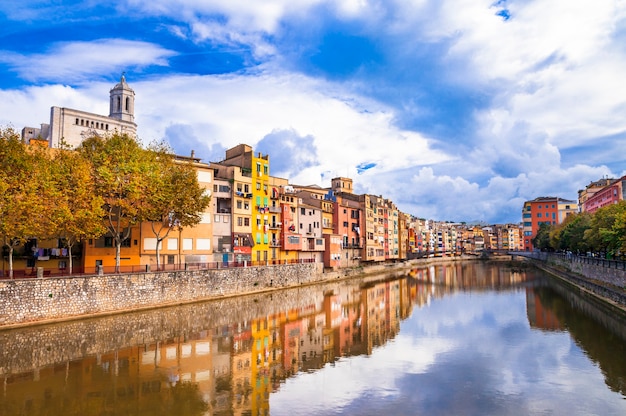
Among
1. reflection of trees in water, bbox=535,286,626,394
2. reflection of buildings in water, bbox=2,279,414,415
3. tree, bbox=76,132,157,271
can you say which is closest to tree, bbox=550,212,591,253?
reflection of trees in water, bbox=535,286,626,394

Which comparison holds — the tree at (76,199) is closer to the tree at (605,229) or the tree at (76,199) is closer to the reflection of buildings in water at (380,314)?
the reflection of buildings in water at (380,314)

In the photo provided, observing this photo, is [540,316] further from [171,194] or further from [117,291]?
[117,291]

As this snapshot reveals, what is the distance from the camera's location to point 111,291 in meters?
39.0

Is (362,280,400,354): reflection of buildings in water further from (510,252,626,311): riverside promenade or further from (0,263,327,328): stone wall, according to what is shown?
(510,252,626,311): riverside promenade

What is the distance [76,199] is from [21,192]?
409 centimetres

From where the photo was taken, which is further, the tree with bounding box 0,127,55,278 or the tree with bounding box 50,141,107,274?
the tree with bounding box 50,141,107,274

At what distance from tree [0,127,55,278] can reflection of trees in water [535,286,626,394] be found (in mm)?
38325

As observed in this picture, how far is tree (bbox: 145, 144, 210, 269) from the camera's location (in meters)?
43.4

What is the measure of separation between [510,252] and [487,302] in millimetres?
115394

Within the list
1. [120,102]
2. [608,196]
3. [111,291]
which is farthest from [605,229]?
[120,102]

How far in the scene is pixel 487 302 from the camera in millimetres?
54781

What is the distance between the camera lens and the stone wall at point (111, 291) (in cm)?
3300

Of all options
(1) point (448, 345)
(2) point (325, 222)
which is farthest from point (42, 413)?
(2) point (325, 222)

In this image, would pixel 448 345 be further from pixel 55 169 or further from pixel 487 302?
pixel 55 169
